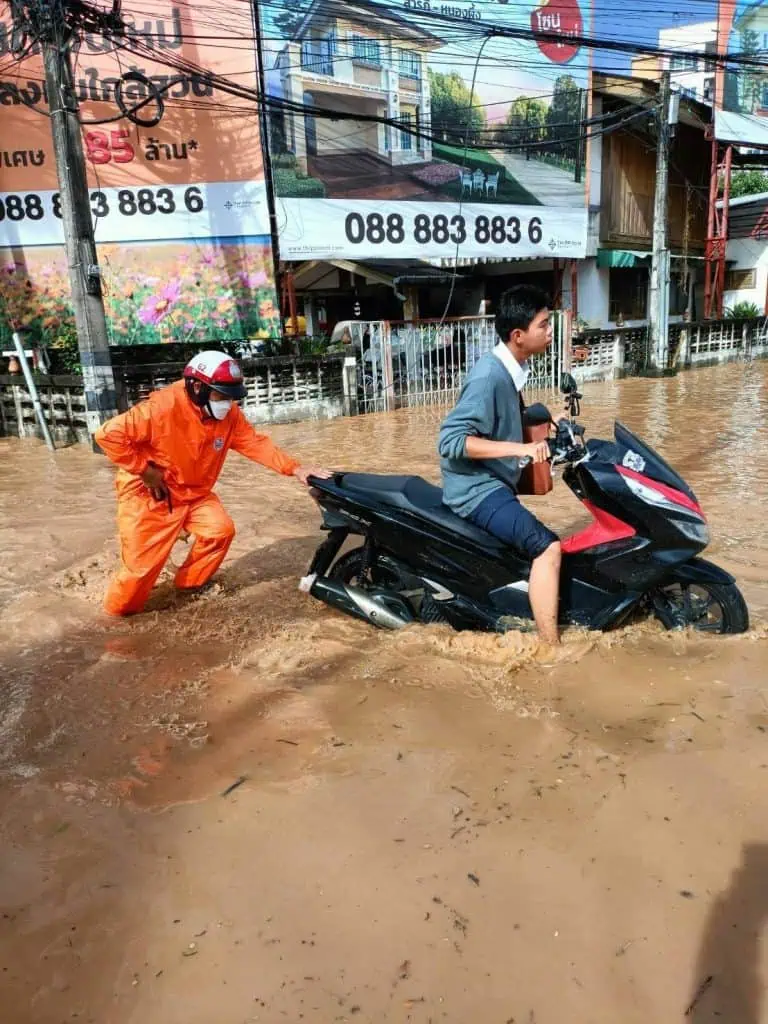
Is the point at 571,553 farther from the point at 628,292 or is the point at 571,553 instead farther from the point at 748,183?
the point at 748,183

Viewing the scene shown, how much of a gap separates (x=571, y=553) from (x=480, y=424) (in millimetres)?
700

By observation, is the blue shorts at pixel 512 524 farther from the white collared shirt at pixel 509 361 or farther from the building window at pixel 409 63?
the building window at pixel 409 63

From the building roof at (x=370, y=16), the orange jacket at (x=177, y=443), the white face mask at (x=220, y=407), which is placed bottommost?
the orange jacket at (x=177, y=443)

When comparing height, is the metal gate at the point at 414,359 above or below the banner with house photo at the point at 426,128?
below

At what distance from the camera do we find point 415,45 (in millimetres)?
14047

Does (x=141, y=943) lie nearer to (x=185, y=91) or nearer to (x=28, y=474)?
(x=28, y=474)

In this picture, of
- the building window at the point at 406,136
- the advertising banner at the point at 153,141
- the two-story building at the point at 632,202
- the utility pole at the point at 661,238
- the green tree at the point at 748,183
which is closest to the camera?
the advertising banner at the point at 153,141

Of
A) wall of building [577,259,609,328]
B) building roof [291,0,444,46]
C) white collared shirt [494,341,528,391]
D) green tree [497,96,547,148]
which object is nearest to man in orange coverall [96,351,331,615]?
white collared shirt [494,341,528,391]

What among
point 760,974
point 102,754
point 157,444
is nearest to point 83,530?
point 157,444

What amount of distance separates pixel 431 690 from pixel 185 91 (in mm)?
11986

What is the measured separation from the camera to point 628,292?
20.6 metres

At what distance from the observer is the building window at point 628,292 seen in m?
19.9

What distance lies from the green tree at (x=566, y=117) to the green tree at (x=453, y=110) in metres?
1.85

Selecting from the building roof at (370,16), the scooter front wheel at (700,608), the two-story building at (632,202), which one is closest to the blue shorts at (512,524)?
the scooter front wheel at (700,608)
